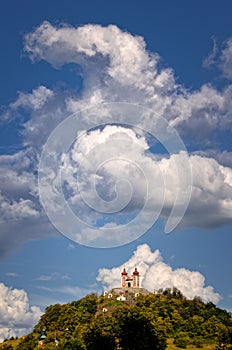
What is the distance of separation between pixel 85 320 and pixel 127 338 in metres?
73.3

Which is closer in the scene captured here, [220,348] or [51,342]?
[220,348]

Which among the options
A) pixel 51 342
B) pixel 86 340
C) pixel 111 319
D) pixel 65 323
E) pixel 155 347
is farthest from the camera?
pixel 65 323

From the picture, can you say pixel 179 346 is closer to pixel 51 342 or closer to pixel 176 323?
pixel 176 323

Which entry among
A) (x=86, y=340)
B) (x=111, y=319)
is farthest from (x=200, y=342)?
(x=86, y=340)

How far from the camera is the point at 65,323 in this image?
195 meters

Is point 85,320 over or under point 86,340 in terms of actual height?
over

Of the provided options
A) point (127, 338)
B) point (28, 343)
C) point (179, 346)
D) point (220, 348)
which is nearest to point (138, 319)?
point (127, 338)

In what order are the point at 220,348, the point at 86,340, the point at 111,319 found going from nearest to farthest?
the point at 86,340 < the point at 220,348 < the point at 111,319

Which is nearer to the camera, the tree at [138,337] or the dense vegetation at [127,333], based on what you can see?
the tree at [138,337]

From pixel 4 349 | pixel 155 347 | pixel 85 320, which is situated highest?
pixel 85 320

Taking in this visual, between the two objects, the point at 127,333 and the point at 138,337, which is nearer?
the point at 138,337

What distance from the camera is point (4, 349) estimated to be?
18412cm

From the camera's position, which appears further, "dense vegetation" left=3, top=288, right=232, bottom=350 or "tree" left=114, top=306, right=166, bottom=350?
"dense vegetation" left=3, top=288, right=232, bottom=350

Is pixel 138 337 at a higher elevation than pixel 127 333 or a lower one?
lower
